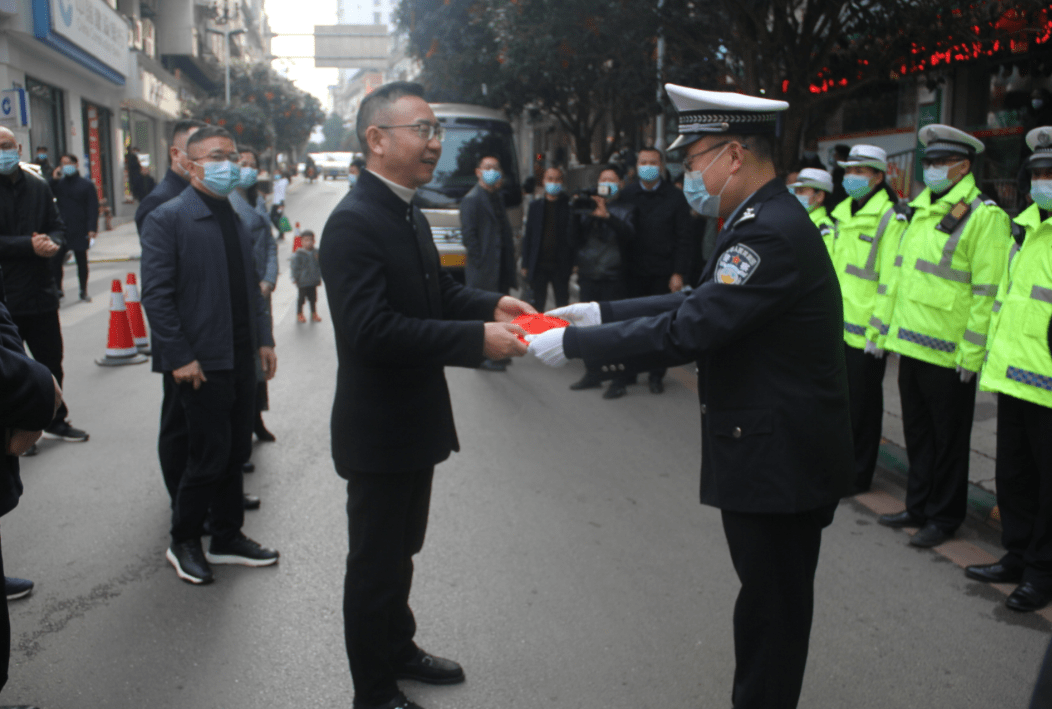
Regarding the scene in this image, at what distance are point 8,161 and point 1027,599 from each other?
6.16 meters

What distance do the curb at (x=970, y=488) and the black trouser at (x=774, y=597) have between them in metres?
3.03

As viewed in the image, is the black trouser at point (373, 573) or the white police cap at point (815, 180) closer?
the black trouser at point (373, 573)

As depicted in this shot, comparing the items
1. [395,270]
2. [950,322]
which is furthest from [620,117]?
[395,270]

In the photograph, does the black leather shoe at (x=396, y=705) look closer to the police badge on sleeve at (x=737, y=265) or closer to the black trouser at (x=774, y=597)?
the black trouser at (x=774, y=597)

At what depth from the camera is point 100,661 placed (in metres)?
3.53

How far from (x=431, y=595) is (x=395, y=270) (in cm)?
179

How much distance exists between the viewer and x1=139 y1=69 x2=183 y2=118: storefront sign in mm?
29925

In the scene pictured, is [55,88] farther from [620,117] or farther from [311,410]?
[311,410]

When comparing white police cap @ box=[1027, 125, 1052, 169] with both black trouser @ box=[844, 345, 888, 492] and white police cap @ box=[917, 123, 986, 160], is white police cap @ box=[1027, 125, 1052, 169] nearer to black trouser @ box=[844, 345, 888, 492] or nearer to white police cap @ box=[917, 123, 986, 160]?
white police cap @ box=[917, 123, 986, 160]

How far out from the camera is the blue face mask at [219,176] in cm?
426

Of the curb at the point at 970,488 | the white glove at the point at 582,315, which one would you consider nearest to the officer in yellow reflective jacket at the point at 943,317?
the curb at the point at 970,488

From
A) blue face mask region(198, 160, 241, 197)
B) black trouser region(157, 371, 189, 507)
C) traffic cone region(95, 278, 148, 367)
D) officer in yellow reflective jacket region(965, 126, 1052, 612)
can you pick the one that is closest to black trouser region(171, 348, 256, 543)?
black trouser region(157, 371, 189, 507)

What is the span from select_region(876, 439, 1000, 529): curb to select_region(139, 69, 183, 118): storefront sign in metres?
28.9

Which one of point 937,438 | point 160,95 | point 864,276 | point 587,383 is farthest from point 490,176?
point 160,95
